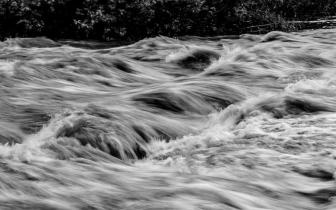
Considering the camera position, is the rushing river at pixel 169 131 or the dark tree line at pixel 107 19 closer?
the rushing river at pixel 169 131

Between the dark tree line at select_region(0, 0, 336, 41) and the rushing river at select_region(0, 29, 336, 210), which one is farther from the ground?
the dark tree line at select_region(0, 0, 336, 41)

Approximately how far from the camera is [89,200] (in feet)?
12.5

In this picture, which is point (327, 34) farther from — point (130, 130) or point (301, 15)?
point (130, 130)

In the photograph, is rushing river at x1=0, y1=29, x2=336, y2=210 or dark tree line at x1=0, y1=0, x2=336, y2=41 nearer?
rushing river at x1=0, y1=29, x2=336, y2=210

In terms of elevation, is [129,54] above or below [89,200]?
above

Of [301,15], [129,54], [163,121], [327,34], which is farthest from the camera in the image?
[301,15]

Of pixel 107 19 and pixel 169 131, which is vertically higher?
pixel 107 19

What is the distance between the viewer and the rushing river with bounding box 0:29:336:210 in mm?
3945

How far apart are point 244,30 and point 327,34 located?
7.60 feet

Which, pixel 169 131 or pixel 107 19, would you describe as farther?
pixel 107 19

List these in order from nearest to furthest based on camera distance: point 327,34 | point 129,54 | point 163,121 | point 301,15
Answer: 1. point 163,121
2. point 129,54
3. point 327,34
4. point 301,15

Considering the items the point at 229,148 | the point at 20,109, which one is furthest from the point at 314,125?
the point at 20,109

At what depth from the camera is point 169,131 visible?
5621 millimetres

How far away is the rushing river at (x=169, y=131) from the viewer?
3945 millimetres
